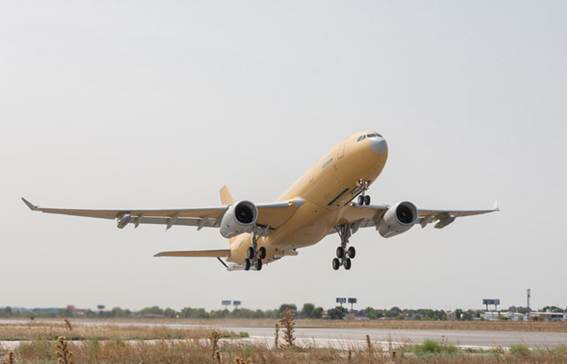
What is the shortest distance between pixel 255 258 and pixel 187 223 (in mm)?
4033

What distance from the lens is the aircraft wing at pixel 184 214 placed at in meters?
33.7

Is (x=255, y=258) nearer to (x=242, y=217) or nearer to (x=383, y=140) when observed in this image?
(x=242, y=217)

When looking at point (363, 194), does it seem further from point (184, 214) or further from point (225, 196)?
point (225, 196)

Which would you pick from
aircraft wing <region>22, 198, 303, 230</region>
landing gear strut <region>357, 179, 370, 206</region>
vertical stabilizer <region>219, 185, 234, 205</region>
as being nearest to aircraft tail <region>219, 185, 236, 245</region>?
vertical stabilizer <region>219, 185, 234, 205</region>

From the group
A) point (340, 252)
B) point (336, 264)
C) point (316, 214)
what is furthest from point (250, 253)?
point (316, 214)

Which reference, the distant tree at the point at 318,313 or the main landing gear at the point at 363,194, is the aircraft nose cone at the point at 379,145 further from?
the distant tree at the point at 318,313

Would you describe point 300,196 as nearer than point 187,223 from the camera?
Yes

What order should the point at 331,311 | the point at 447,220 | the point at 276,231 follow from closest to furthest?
1. the point at 276,231
2. the point at 447,220
3. the point at 331,311

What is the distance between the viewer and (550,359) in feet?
62.6

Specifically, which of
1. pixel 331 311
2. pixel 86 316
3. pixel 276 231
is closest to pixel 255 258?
pixel 276 231

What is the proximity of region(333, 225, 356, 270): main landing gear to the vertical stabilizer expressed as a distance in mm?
11355

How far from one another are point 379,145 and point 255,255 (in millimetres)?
10486

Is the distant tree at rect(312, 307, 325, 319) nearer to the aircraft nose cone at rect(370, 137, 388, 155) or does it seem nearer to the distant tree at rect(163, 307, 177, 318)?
the distant tree at rect(163, 307, 177, 318)

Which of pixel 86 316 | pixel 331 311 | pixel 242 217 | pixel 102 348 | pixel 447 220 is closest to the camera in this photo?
pixel 102 348
